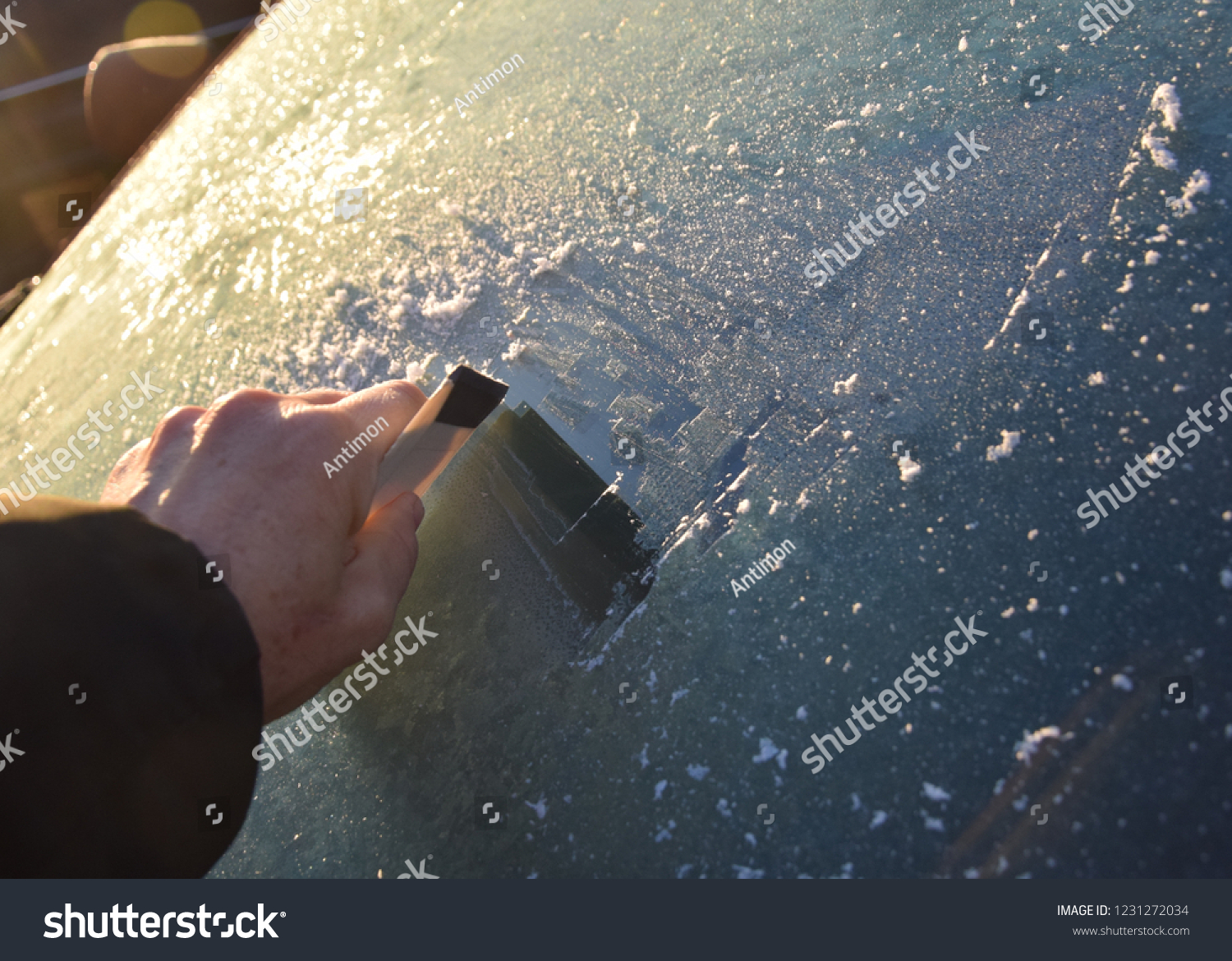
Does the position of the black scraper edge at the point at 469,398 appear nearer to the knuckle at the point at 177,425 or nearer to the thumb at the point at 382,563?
the thumb at the point at 382,563

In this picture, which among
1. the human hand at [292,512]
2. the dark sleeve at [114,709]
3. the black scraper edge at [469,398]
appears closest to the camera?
the dark sleeve at [114,709]

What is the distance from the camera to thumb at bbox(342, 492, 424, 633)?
85 centimetres

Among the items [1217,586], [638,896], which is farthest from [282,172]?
[1217,586]

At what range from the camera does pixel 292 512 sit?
0.85 m

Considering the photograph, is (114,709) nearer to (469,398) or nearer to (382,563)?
(382,563)

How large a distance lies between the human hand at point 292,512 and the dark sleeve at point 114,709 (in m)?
0.09

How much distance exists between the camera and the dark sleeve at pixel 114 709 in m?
0.67

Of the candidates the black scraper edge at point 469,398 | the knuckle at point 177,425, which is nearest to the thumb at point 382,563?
the black scraper edge at point 469,398

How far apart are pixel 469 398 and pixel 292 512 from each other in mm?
260

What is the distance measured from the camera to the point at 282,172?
1.35m

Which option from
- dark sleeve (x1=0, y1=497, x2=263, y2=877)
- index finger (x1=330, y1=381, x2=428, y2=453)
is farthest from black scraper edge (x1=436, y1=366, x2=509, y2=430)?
dark sleeve (x1=0, y1=497, x2=263, y2=877)

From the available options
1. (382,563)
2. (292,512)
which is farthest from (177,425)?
(382,563)

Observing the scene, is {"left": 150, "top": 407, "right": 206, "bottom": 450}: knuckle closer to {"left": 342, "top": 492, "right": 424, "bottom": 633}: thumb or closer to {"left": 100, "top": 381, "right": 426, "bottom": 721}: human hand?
{"left": 100, "top": 381, "right": 426, "bottom": 721}: human hand

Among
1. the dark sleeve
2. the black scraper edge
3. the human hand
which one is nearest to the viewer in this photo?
the dark sleeve
